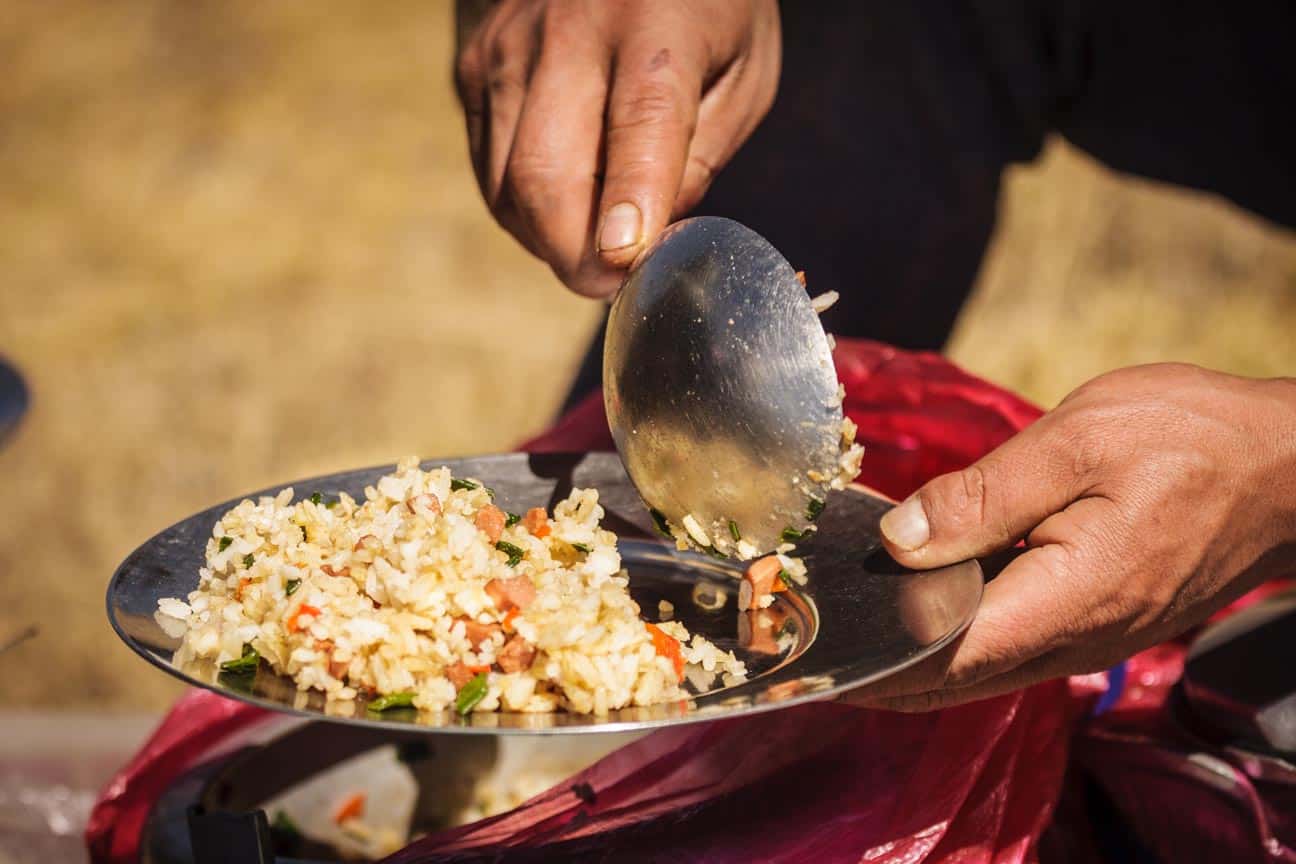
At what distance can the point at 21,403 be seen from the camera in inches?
66.0

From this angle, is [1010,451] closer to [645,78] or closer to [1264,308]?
[645,78]

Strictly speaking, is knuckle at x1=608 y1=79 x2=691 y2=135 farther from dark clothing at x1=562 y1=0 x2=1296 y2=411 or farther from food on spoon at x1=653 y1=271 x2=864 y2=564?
dark clothing at x1=562 y1=0 x2=1296 y2=411

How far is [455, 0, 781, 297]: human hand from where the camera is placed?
114 cm

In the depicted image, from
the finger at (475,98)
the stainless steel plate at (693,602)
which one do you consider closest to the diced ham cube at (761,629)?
the stainless steel plate at (693,602)

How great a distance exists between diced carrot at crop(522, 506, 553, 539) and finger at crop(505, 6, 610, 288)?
244 millimetres

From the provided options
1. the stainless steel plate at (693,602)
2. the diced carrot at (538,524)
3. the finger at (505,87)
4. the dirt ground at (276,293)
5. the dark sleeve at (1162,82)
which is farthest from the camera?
the dirt ground at (276,293)

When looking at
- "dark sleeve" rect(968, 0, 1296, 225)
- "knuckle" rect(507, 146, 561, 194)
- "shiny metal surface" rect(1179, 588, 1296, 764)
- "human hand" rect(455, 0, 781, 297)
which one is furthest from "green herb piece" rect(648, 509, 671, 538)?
"dark sleeve" rect(968, 0, 1296, 225)

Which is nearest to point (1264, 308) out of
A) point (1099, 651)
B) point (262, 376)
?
point (262, 376)

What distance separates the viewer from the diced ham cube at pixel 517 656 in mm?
922

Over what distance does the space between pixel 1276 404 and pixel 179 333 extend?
12.8 ft

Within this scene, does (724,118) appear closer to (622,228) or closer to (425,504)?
(622,228)

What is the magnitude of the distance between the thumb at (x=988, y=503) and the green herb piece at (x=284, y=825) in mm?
673

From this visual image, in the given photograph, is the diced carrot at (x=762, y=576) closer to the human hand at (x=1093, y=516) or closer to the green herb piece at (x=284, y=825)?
the human hand at (x=1093, y=516)

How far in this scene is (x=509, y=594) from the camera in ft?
3.11
